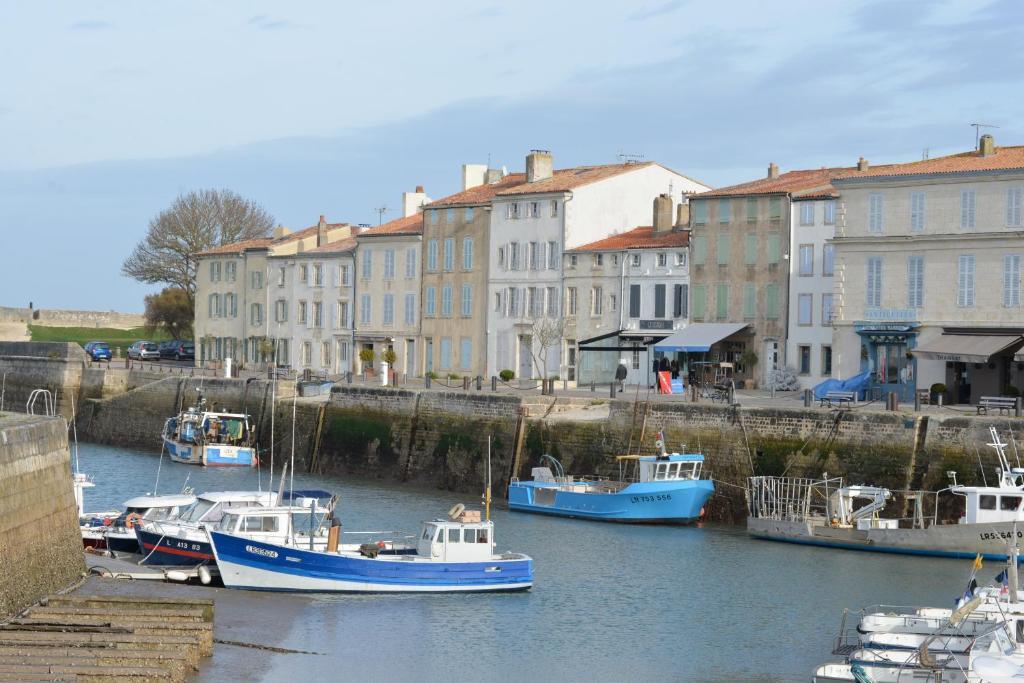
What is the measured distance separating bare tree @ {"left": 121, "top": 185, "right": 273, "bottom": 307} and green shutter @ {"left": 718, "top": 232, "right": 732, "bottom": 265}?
43.4 m

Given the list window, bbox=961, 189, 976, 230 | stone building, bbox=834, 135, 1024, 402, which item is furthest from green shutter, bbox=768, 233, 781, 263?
window, bbox=961, 189, 976, 230

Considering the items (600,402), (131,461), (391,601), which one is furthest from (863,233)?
(131,461)

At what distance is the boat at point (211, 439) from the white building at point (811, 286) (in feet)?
64.9

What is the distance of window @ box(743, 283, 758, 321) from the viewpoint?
2298 inches

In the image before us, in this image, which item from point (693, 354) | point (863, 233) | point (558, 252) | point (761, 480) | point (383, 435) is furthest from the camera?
point (558, 252)

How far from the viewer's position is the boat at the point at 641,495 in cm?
4403

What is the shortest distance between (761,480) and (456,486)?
1151 cm

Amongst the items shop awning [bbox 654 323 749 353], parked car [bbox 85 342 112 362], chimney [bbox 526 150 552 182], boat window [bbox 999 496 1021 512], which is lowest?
boat window [bbox 999 496 1021 512]

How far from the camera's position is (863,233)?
50562mm

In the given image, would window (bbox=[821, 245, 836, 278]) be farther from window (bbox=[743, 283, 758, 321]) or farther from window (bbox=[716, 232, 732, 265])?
window (bbox=[716, 232, 732, 265])

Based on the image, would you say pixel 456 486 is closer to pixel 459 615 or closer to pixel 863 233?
pixel 863 233

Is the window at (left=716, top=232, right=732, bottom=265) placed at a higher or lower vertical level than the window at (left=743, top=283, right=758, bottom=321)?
higher

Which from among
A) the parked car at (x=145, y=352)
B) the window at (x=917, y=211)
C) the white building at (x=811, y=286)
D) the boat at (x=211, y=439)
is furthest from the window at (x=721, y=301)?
the parked car at (x=145, y=352)

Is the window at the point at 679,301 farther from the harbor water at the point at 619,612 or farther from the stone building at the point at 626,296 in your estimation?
the harbor water at the point at 619,612
